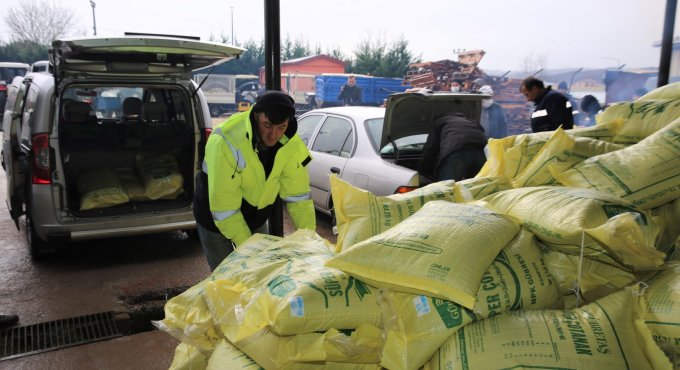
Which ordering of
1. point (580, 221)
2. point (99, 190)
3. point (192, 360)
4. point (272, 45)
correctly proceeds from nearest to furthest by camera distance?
point (580, 221) < point (192, 360) < point (272, 45) < point (99, 190)

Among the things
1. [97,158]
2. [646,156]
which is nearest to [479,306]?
[646,156]

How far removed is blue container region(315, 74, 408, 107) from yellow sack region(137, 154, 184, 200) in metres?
20.8

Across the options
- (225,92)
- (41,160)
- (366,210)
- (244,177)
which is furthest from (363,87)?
(366,210)

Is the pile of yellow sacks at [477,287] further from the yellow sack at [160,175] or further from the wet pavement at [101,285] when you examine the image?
the yellow sack at [160,175]

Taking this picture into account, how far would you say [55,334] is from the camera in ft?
11.8

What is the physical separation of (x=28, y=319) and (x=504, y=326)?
3695mm

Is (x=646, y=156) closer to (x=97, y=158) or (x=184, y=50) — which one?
(x=184, y=50)

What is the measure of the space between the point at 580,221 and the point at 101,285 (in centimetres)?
408

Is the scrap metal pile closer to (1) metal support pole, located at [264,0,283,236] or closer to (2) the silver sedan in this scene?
(2) the silver sedan

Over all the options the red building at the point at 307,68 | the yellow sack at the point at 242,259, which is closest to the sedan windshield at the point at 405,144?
the yellow sack at the point at 242,259

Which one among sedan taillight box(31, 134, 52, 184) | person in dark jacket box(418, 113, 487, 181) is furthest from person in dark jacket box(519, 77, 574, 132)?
sedan taillight box(31, 134, 52, 184)

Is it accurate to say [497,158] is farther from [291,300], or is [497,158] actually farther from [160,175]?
[160,175]

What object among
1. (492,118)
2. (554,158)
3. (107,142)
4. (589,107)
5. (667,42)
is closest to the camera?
(554,158)

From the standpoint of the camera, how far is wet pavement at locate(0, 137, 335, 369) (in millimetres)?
3293
